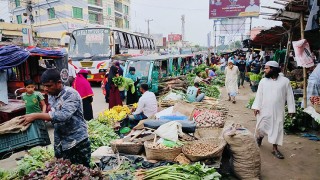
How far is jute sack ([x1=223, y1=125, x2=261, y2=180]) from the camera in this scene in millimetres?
3953

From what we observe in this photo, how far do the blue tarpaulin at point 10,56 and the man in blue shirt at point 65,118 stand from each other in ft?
14.3

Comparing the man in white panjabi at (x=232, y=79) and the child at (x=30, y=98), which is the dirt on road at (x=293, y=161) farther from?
the child at (x=30, y=98)

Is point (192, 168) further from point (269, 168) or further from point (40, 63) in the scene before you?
point (40, 63)

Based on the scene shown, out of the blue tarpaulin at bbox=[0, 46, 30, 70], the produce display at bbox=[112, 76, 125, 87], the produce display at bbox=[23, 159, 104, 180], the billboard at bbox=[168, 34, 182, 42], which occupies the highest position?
the billboard at bbox=[168, 34, 182, 42]

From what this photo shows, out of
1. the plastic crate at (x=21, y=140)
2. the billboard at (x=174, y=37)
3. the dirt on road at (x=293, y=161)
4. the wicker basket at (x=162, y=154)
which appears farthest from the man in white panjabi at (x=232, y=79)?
the billboard at (x=174, y=37)

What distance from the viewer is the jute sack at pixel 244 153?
13.0 feet

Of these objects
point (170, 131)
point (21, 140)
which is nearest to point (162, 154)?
point (170, 131)

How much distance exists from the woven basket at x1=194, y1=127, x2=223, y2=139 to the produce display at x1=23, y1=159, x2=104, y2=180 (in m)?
2.62

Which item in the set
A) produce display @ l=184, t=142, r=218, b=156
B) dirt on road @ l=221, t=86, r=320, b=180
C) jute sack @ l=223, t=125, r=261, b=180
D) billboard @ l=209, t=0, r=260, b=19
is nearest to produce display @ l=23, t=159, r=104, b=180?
produce display @ l=184, t=142, r=218, b=156

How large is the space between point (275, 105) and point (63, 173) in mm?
4002

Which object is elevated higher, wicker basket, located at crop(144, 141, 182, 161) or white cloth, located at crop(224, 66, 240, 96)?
white cloth, located at crop(224, 66, 240, 96)

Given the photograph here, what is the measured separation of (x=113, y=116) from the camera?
6.88 metres

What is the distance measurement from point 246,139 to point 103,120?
13.0 ft

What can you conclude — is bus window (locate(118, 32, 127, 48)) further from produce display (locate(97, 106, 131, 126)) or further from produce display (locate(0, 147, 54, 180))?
produce display (locate(0, 147, 54, 180))
